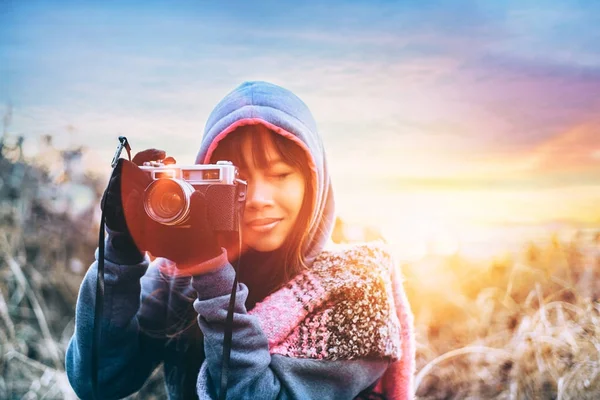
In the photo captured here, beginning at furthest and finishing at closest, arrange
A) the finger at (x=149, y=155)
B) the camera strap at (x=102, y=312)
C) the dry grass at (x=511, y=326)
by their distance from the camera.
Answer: the dry grass at (x=511, y=326)
the finger at (x=149, y=155)
the camera strap at (x=102, y=312)

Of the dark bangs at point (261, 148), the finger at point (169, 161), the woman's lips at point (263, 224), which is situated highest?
the dark bangs at point (261, 148)

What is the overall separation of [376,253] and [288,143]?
33 cm

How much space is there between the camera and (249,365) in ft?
3.08

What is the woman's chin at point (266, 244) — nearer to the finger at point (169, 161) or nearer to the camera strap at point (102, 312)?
the camera strap at point (102, 312)

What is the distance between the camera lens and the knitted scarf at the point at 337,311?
104 centimetres

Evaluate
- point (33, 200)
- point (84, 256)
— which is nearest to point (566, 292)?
point (84, 256)

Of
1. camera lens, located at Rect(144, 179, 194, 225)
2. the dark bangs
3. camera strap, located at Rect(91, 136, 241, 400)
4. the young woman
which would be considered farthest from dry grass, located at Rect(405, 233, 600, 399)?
camera lens, located at Rect(144, 179, 194, 225)

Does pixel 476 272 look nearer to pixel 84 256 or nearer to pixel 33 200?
pixel 84 256

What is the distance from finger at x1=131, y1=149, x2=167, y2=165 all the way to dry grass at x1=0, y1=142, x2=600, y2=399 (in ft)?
3.08

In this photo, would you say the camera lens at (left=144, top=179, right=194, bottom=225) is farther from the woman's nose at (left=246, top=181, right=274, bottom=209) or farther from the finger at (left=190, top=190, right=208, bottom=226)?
the woman's nose at (left=246, top=181, right=274, bottom=209)

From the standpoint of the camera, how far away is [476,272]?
1683mm

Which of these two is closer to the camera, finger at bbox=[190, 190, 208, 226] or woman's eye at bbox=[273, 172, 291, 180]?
finger at bbox=[190, 190, 208, 226]

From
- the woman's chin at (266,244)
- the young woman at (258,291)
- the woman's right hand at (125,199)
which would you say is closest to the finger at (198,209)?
the young woman at (258,291)

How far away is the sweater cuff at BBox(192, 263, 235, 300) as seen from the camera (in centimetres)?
93
